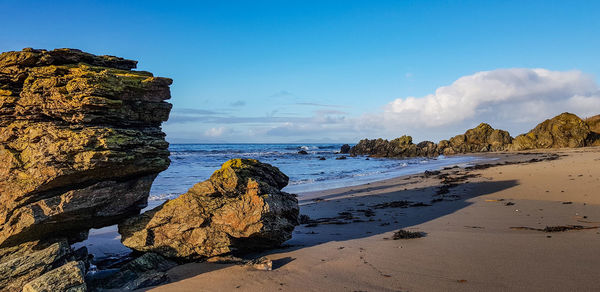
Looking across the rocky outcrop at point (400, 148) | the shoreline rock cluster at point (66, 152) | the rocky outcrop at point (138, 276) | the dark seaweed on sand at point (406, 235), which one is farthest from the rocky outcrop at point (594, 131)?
the rocky outcrop at point (138, 276)

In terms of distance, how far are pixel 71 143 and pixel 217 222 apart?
12.2 feet

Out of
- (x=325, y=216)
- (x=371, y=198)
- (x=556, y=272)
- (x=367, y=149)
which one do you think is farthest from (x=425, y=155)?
(x=556, y=272)

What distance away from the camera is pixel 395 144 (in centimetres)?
6600

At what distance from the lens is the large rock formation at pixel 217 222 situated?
7.35 m

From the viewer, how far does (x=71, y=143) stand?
23.8 feet

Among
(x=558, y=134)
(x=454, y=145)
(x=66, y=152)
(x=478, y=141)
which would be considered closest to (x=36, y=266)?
(x=66, y=152)

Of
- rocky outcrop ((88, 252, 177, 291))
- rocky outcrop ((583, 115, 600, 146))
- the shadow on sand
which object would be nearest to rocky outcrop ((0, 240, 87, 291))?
rocky outcrop ((88, 252, 177, 291))

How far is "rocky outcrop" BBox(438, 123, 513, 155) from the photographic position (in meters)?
60.1

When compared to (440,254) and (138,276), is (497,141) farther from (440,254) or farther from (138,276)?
(138,276)

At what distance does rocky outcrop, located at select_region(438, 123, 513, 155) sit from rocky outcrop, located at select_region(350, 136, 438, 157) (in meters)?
2.51

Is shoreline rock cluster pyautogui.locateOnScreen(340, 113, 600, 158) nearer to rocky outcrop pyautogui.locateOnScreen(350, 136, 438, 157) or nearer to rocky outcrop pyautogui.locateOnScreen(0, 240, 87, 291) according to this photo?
rocky outcrop pyautogui.locateOnScreen(350, 136, 438, 157)

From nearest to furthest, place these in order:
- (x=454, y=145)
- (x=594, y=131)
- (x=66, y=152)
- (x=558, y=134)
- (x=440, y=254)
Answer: (x=440, y=254) → (x=66, y=152) → (x=558, y=134) → (x=594, y=131) → (x=454, y=145)

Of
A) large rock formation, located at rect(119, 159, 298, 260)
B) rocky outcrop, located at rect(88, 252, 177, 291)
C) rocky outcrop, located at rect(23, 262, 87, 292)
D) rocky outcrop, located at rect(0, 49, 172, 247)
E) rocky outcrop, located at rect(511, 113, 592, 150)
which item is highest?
rocky outcrop, located at rect(511, 113, 592, 150)

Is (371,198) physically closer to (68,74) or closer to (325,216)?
(325,216)
